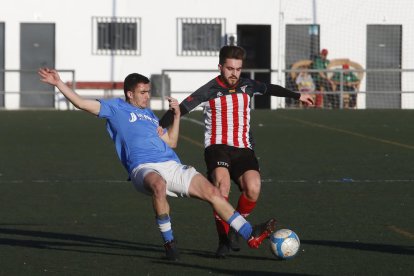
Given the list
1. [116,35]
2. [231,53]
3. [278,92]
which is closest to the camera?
[231,53]

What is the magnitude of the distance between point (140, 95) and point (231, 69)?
799mm

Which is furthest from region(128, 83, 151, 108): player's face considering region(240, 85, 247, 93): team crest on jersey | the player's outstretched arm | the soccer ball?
the soccer ball

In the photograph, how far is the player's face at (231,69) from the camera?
9.48 metres

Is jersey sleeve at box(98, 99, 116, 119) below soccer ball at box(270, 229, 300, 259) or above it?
above

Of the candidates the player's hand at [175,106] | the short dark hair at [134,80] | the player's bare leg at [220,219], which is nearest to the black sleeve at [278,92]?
the player's bare leg at [220,219]

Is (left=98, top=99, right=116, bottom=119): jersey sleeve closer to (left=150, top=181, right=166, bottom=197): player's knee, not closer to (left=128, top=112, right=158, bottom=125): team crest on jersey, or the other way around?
(left=128, top=112, right=158, bottom=125): team crest on jersey

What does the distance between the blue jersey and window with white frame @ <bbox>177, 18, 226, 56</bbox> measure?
89.3 ft

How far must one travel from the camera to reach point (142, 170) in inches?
351

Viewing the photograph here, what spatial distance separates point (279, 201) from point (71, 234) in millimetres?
3001

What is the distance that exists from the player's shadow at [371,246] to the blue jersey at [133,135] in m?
1.42

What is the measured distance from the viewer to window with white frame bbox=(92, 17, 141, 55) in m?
36.1

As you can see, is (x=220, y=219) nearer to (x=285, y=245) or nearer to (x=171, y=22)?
(x=285, y=245)

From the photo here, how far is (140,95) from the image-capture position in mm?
9258

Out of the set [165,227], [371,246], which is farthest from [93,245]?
[371,246]
